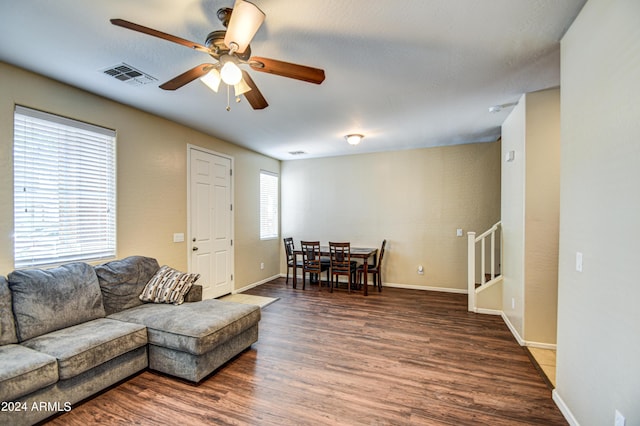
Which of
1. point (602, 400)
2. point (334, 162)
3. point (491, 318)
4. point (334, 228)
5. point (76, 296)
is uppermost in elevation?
point (334, 162)

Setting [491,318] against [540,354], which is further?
[491,318]

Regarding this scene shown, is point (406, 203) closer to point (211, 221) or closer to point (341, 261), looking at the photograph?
point (341, 261)

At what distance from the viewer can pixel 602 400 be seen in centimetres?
157

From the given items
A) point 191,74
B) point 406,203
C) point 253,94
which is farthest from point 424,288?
point 191,74

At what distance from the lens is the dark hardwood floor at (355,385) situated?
1.96 meters

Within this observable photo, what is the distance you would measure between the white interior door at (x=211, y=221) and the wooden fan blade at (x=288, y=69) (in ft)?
9.12

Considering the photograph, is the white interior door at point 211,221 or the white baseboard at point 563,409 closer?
the white baseboard at point 563,409

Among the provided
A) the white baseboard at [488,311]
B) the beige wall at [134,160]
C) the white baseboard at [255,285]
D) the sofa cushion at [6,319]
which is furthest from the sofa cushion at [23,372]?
the white baseboard at [488,311]

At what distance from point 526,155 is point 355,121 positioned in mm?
2031

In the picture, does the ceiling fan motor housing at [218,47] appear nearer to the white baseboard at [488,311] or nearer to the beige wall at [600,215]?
the beige wall at [600,215]

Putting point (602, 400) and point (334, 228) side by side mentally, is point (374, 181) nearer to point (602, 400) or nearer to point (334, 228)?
point (334, 228)

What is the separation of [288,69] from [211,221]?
331 cm

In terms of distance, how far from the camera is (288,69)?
1854 mm

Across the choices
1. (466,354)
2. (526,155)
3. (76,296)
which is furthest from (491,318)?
(76,296)
